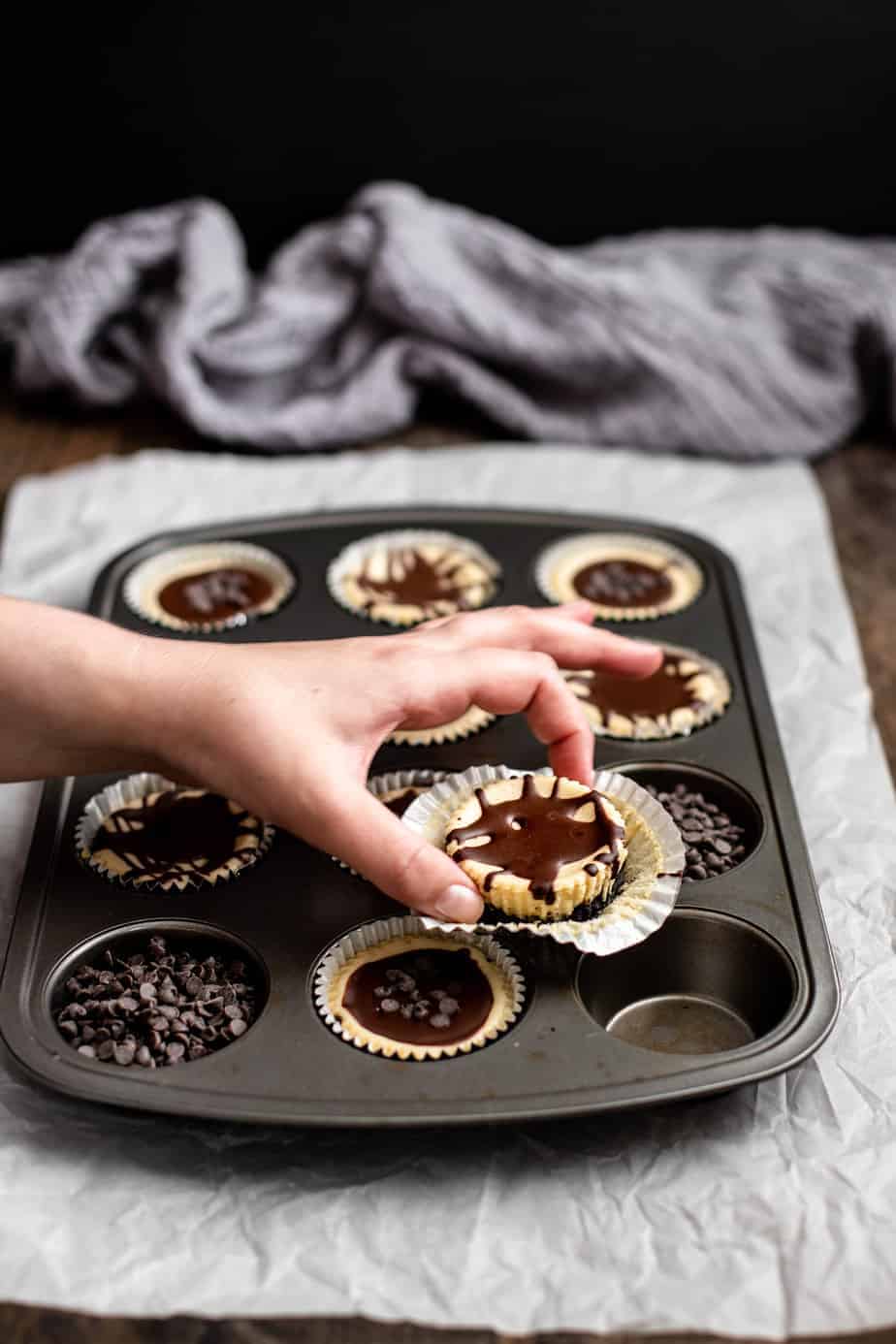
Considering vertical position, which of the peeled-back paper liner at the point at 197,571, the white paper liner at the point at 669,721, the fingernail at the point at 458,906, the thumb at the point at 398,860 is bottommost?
the peeled-back paper liner at the point at 197,571

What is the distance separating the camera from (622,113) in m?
3.46

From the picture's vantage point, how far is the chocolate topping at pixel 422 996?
167cm

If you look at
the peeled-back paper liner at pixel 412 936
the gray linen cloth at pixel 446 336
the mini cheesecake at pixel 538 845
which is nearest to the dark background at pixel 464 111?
the gray linen cloth at pixel 446 336

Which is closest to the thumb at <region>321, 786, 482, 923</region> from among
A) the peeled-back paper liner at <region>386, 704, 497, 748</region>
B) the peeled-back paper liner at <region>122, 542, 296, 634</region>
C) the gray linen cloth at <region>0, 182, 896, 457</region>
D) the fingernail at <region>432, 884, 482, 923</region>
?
the fingernail at <region>432, 884, 482, 923</region>

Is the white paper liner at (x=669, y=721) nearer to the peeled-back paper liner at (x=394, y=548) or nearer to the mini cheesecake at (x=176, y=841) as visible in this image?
the peeled-back paper liner at (x=394, y=548)

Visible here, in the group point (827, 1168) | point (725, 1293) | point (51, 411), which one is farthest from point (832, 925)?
point (51, 411)

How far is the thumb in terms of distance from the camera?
1601mm

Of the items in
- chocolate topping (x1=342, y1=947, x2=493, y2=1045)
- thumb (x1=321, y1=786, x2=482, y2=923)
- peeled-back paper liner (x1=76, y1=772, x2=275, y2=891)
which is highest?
thumb (x1=321, y1=786, x2=482, y2=923)

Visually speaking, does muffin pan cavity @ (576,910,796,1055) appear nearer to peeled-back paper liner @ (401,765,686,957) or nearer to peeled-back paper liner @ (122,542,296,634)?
peeled-back paper liner @ (401,765,686,957)

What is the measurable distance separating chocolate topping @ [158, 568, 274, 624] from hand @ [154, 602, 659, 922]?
641 mm

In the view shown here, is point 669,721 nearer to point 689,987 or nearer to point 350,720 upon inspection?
point 689,987

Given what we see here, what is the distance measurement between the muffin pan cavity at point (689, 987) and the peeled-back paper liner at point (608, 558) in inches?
28.1

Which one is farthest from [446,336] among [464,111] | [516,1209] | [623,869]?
[516,1209]

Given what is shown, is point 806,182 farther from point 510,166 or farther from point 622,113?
point 510,166
